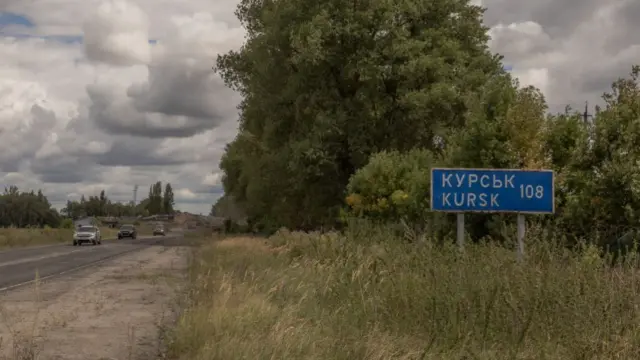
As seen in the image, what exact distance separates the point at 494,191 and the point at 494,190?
0.06ft

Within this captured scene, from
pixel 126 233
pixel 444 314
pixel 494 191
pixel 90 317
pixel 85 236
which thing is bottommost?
pixel 90 317

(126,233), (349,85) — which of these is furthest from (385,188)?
(126,233)

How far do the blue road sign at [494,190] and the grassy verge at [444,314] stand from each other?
8.93ft

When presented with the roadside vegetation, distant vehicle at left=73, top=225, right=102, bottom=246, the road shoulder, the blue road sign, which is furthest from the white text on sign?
distant vehicle at left=73, top=225, right=102, bottom=246

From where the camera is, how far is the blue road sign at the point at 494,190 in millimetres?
13148

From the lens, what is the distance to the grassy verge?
7586 mm

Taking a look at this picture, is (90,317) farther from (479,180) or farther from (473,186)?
(479,180)

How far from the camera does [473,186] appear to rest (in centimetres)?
1350

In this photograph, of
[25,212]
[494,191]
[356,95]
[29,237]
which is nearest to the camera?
[494,191]

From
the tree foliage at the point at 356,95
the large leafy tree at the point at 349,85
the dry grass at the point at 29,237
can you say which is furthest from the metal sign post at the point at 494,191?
the dry grass at the point at 29,237

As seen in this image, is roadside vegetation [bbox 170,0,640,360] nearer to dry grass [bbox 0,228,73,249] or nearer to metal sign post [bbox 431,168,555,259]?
metal sign post [bbox 431,168,555,259]

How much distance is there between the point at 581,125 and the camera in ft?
63.3

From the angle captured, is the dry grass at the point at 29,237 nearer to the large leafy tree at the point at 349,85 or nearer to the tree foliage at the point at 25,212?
the large leafy tree at the point at 349,85

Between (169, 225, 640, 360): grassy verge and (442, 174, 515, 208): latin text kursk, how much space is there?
2.73m
